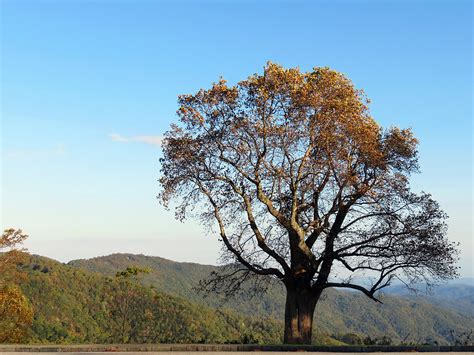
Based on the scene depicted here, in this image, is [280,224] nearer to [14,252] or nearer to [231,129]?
[231,129]

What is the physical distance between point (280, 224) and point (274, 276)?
119 inches

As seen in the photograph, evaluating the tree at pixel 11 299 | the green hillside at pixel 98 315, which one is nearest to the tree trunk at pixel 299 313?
the tree at pixel 11 299

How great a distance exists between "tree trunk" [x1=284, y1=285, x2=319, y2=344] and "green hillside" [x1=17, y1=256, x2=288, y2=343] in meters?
57.2

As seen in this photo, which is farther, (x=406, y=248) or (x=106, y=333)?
(x=106, y=333)

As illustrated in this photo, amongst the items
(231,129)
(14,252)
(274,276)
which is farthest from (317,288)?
(14,252)

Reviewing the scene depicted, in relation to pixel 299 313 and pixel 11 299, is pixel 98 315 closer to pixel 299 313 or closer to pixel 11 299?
pixel 11 299

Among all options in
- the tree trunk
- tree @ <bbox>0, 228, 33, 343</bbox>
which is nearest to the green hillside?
tree @ <bbox>0, 228, 33, 343</bbox>

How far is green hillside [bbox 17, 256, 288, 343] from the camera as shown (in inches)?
3597

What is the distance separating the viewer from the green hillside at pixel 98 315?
91375 millimetres

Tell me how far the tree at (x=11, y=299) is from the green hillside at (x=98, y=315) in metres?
36.0

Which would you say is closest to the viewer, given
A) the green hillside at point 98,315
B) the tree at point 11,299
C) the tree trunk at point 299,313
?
the tree trunk at point 299,313

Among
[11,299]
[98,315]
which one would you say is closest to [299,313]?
[11,299]

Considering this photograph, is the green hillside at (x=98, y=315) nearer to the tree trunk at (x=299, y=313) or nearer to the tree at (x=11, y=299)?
the tree at (x=11, y=299)

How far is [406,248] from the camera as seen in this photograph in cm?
2741
